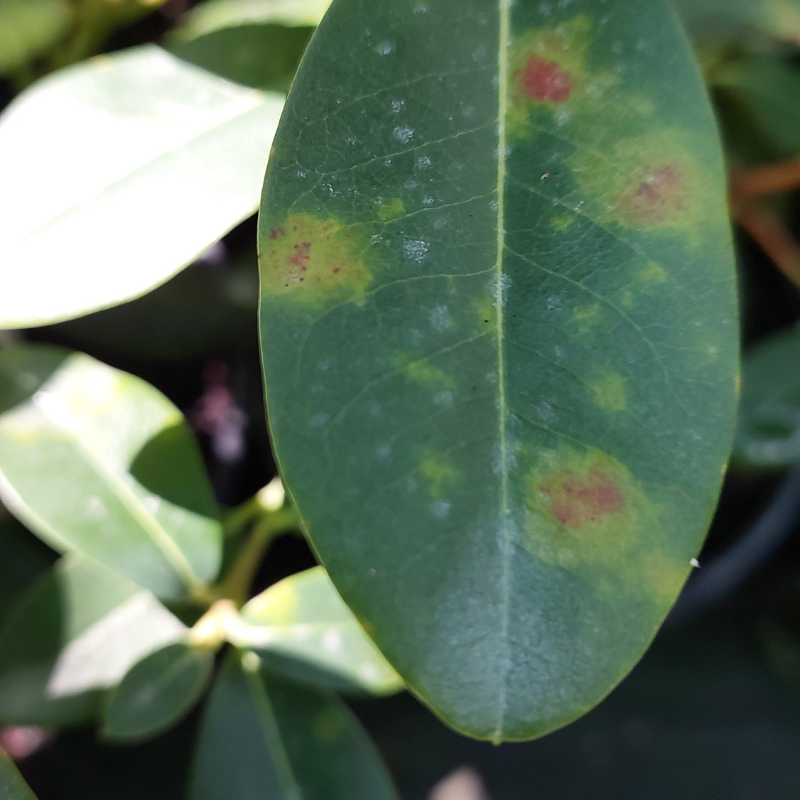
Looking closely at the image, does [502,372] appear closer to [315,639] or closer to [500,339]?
[500,339]

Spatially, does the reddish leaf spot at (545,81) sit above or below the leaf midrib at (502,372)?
above

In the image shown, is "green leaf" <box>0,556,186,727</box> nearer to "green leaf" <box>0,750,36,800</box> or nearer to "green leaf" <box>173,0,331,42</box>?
"green leaf" <box>0,750,36,800</box>

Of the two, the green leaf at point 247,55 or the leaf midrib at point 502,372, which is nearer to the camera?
the leaf midrib at point 502,372

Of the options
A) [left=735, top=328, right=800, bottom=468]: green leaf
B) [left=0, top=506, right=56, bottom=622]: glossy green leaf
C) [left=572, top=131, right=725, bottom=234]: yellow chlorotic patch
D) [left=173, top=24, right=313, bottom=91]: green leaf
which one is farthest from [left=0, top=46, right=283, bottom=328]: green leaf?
[left=735, top=328, right=800, bottom=468]: green leaf

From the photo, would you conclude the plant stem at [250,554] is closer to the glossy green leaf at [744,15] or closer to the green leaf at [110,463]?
the green leaf at [110,463]

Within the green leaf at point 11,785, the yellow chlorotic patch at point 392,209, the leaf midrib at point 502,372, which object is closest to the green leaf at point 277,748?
the green leaf at point 11,785

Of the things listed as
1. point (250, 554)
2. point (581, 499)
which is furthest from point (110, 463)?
point (581, 499)

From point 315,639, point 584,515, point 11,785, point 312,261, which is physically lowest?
point 315,639
